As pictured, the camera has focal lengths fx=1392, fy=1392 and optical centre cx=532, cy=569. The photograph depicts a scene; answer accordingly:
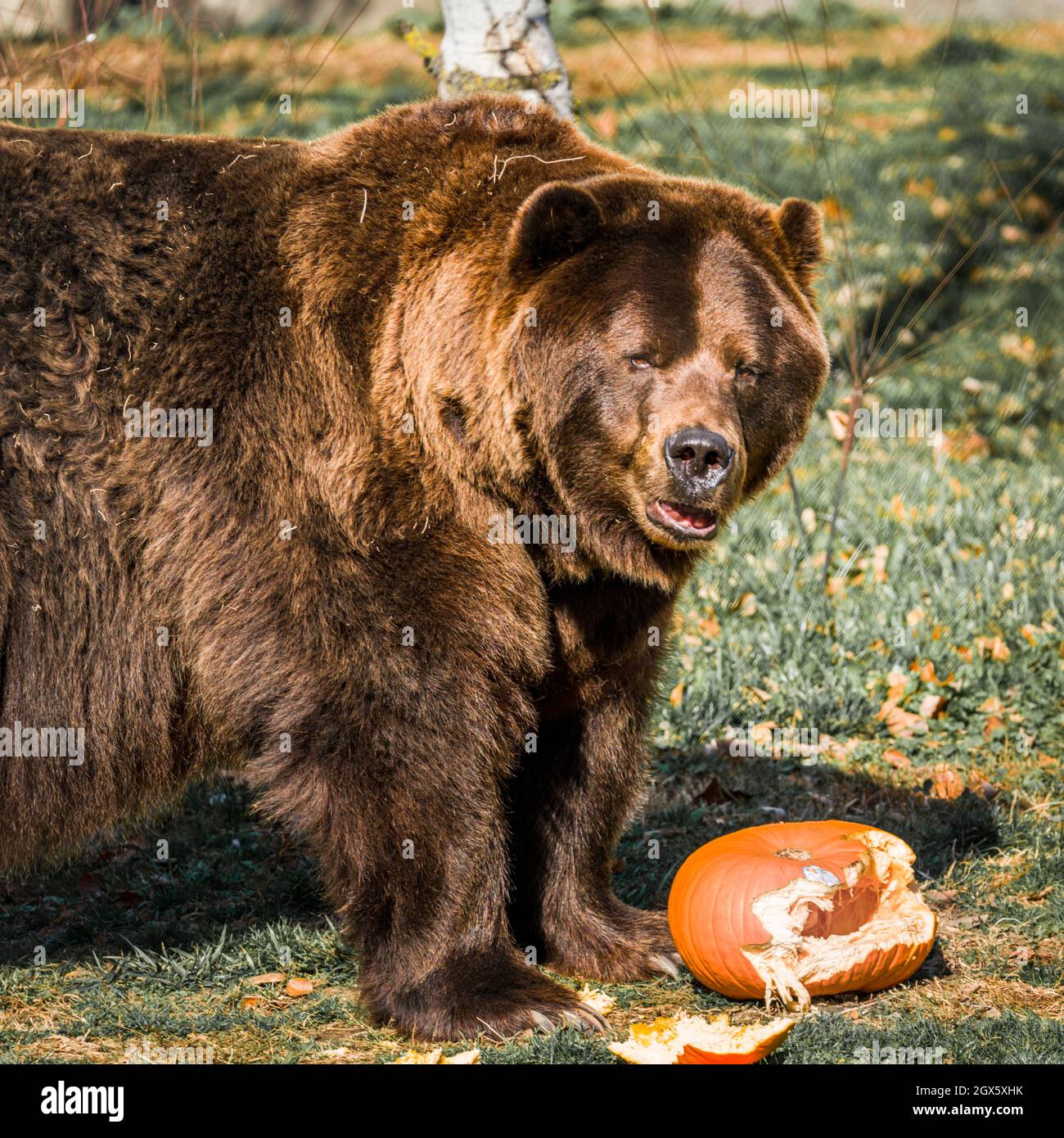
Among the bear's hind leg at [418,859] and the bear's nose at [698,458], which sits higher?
the bear's nose at [698,458]

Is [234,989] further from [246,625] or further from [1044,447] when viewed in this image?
[1044,447]

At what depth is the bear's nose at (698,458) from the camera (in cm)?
376

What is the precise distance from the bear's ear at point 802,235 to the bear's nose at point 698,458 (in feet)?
2.80

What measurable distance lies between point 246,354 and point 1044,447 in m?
8.77

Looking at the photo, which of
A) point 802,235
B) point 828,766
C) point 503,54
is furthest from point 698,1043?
point 503,54

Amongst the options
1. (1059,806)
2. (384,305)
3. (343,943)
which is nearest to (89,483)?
(384,305)

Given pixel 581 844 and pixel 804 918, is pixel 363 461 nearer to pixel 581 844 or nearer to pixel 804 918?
pixel 581 844

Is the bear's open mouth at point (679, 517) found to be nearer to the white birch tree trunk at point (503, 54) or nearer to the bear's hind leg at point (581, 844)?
the bear's hind leg at point (581, 844)

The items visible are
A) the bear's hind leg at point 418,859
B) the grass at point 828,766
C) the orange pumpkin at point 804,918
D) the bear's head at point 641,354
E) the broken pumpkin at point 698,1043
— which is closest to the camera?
the broken pumpkin at point 698,1043

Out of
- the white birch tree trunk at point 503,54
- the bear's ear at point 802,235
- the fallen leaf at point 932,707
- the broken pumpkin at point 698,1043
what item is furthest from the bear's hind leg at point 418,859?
the white birch tree trunk at point 503,54

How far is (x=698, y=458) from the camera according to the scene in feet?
12.4

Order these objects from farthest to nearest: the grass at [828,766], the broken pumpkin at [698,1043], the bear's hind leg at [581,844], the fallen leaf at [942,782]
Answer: the fallen leaf at [942,782] → the bear's hind leg at [581,844] → the grass at [828,766] → the broken pumpkin at [698,1043]

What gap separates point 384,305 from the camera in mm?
4078
